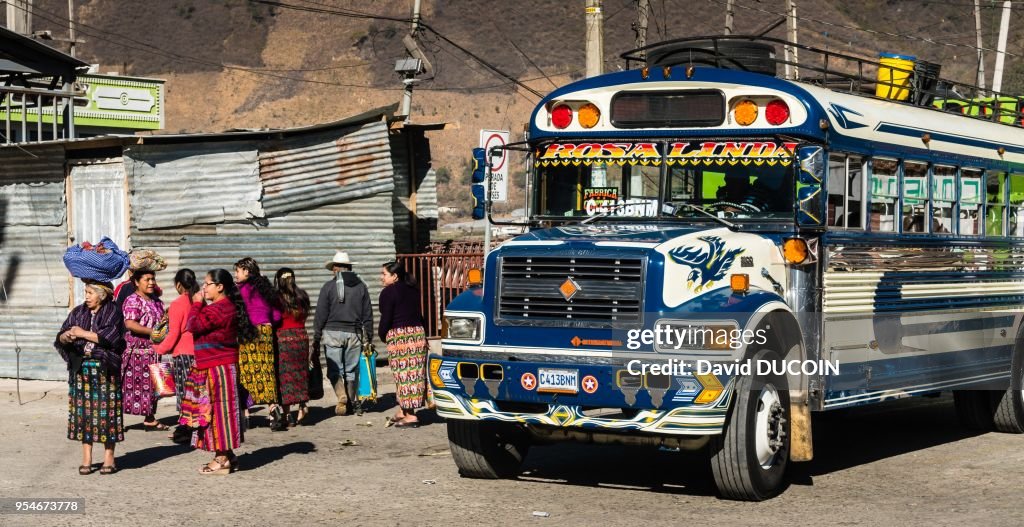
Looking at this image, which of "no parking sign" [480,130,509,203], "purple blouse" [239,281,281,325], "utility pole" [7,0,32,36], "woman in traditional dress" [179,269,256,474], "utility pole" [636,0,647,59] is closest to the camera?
"no parking sign" [480,130,509,203]

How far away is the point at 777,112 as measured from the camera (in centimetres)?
986

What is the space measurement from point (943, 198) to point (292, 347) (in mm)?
6452

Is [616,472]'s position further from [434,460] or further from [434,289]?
[434,289]

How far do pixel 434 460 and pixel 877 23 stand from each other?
285ft

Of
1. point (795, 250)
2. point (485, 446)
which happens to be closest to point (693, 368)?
point (795, 250)

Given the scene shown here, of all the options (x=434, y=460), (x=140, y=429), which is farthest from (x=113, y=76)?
(x=434, y=460)

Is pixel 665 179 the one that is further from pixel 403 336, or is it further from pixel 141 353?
pixel 141 353

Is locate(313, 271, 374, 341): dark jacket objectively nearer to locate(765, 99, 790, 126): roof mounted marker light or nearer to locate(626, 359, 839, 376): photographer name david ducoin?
locate(765, 99, 790, 126): roof mounted marker light

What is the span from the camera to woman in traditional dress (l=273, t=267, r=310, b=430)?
13.5 metres

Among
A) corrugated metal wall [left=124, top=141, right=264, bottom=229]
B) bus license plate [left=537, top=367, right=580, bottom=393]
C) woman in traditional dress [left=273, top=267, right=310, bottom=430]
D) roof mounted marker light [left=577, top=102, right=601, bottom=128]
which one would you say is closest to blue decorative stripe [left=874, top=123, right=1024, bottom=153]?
roof mounted marker light [left=577, top=102, right=601, bottom=128]

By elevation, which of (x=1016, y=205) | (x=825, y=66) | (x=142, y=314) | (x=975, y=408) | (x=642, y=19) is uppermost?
(x=642, y=19)

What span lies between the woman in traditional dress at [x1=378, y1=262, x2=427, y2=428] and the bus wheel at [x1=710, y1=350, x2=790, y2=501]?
505cm

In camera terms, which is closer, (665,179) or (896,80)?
(665,179)

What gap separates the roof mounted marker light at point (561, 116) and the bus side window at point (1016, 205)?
5052 mm
